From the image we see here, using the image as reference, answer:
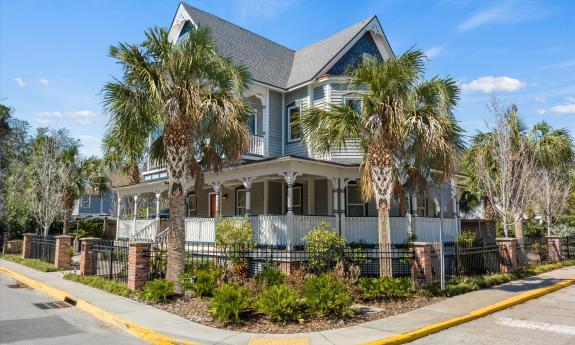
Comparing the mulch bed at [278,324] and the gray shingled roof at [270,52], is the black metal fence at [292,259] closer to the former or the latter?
the mulch bed at [278,324]

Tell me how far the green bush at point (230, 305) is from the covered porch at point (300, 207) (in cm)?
477

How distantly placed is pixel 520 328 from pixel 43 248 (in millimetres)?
19892

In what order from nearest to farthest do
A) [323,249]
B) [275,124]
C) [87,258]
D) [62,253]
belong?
[323,249] → [87,258] → [62,253] → [275,124]

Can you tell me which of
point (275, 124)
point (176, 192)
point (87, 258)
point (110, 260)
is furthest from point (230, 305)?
point (275, 124)

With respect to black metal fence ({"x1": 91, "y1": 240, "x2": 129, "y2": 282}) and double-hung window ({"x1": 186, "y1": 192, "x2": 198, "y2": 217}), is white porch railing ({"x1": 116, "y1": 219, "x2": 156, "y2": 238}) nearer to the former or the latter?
double-hung window ({"x1": 186, "y1": 192, "x2": 198, "y2": 217})

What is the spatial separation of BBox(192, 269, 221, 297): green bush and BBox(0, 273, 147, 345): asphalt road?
8.32ft

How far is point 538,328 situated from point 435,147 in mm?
4877

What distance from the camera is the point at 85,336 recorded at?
313 inches

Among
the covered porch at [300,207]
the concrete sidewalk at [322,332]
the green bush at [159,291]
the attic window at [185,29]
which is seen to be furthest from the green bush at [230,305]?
the attic window at [185,29]

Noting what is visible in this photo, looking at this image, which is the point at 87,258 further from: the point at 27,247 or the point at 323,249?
the point at 27,247

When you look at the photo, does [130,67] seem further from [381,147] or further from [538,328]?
[538,328]

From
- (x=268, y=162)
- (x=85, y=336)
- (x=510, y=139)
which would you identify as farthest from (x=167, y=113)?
(x=510, y=139)

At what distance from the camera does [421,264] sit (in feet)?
38.6

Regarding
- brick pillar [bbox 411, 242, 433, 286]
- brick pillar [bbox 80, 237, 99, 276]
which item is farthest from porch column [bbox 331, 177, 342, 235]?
brick pillar [bbox 80, 237, 99, 276]
